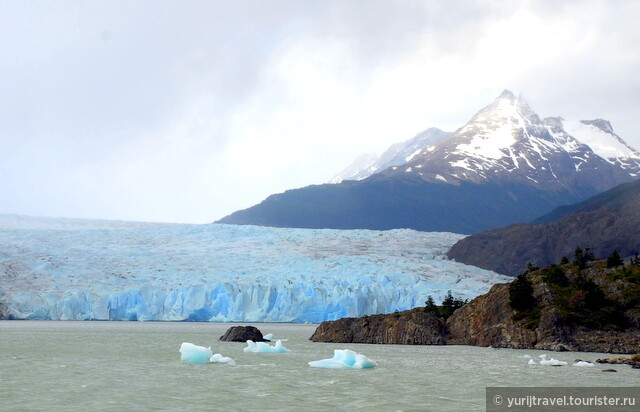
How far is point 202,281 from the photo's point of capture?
245 ft

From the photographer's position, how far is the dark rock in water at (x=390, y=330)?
5084 cm

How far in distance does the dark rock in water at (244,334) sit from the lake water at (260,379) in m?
6.50

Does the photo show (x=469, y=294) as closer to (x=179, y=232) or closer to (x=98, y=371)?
(x=179, y=232)

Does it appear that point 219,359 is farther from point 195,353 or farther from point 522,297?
point 522,297

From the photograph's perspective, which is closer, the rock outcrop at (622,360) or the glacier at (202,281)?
the rock outcrop at (622,360)

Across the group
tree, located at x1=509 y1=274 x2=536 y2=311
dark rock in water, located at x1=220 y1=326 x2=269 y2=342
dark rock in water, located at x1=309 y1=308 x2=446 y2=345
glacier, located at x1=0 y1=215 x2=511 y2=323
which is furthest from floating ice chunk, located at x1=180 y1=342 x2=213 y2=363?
glacier, located at x1=0 y1=215 x2=511 y2=323

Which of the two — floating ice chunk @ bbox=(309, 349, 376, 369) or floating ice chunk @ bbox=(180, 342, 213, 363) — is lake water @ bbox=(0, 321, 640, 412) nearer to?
floating ice chunk @ bbox=(309, 349, 376, 369)

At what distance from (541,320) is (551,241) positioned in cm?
7586

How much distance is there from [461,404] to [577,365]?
14859 mm

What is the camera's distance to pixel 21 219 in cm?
9775

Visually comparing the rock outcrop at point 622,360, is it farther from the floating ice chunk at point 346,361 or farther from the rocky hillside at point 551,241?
the rocky hillside at point 551,241

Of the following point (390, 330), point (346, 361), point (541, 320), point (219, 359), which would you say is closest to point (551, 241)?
point (390, 330)

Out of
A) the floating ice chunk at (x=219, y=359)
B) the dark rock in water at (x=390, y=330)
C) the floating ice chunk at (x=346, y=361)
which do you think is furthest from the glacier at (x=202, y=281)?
the floating ice chunk at (x=346, y=361)

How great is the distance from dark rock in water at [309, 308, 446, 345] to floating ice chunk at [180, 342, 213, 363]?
65.3 feet
